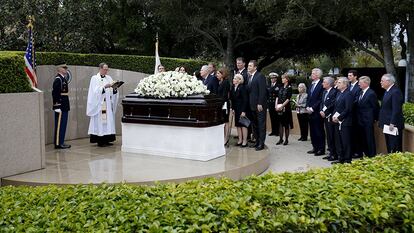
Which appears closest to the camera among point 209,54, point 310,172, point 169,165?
point 310,172

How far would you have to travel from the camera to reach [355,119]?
9.88 m

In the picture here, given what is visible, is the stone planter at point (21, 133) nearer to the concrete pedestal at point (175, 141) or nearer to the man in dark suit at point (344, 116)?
the concrete pedestal at point (175, 141)

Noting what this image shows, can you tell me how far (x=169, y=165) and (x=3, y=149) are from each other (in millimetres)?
2888

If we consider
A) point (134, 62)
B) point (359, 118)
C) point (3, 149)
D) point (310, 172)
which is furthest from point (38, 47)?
point (310, 172)

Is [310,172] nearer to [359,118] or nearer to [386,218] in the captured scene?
[386,218]

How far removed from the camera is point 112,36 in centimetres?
2747

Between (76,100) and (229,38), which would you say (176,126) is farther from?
(229,38)

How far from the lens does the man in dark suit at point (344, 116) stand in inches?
370

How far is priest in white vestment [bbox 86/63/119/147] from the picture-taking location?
1053cm

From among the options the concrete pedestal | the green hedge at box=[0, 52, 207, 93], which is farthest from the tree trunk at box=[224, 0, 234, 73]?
the concrete pedestal

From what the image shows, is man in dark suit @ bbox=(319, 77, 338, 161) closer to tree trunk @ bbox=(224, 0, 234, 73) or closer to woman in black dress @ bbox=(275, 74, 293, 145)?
woman in black dress @ bbox=(275, 74, 293, 145)

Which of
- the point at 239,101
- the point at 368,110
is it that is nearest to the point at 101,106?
the point at 239,101

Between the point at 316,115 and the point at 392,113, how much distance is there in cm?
244

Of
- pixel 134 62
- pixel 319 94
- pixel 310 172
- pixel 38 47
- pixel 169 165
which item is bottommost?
pixel 169 165
